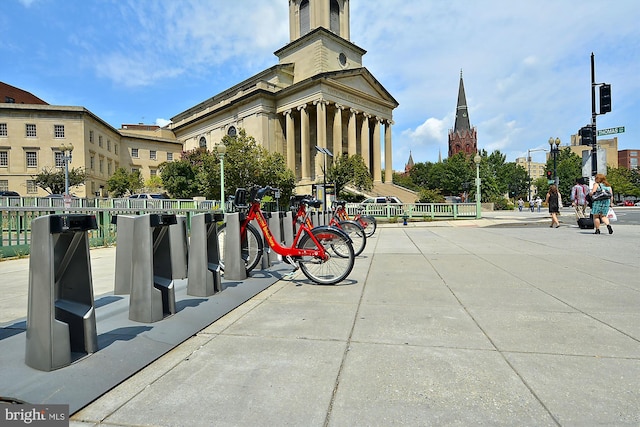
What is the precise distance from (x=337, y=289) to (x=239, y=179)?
101ft

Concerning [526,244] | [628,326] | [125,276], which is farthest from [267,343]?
[526,244]

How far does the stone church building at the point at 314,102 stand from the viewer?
47906 mm

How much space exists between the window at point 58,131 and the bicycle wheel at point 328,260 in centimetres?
5918

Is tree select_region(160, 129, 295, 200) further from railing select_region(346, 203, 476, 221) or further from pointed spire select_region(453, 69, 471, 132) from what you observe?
pointed spire select_region(453, 69, 471, 132)

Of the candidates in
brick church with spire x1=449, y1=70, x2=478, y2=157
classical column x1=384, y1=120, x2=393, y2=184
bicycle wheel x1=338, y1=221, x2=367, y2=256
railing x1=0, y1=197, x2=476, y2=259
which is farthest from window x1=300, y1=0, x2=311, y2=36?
brick church with spire x1=449, y1=70, x2=478, y2=157

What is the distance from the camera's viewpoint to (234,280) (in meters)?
5.99

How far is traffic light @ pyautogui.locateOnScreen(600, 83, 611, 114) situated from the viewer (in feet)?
53.6

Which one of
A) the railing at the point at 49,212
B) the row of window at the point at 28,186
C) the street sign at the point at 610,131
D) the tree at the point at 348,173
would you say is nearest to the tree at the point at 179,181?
the tree at the point at 348,173

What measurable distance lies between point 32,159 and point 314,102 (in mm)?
40329

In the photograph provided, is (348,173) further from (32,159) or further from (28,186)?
(32,159)

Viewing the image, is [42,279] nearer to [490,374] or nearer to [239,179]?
[490,374]

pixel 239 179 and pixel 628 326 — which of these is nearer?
pixel 628 326

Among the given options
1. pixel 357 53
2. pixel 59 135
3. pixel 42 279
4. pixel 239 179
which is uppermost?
pixel 357 53

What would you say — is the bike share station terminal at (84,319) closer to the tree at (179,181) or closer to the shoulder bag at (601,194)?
the shoulder bag at (601,194)
